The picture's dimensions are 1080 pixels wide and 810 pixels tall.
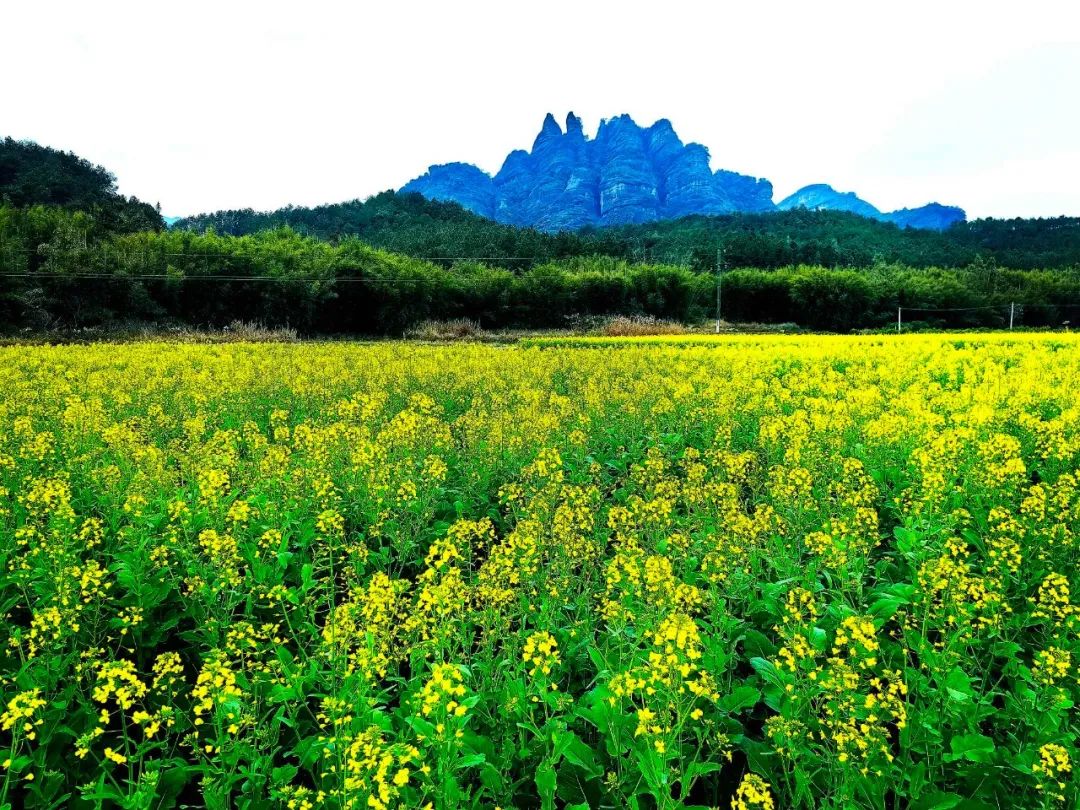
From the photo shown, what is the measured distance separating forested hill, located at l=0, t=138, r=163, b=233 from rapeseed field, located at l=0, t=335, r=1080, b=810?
52834 millimetres

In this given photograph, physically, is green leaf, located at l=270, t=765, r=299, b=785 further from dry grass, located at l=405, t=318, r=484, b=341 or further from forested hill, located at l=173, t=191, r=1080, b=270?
forested hill, located at l=173, t=191, r=1080, b=270

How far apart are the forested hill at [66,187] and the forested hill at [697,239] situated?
17.4 metres

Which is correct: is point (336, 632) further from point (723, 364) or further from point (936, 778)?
point (723, 364)

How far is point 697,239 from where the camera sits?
10012 centimetres

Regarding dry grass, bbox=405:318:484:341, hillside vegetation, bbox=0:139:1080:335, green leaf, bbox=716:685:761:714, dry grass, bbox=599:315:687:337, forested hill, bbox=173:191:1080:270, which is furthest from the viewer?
forested hill, bbox=173:191:1080:270

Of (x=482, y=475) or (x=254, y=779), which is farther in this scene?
(x=482, y=475)

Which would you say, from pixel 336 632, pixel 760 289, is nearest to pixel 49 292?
pixel 336 632

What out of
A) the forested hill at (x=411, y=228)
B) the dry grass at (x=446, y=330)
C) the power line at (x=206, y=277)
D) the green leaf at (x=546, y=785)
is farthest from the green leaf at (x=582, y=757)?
the forested hill at (x=411, y=228)

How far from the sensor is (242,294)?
42844mm

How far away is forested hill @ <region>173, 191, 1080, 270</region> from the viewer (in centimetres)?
7825

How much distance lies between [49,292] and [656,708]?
4332 cm

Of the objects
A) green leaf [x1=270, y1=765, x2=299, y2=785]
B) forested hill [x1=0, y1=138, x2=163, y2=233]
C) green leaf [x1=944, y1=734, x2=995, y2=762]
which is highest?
forested hill [x1=0, y1=138, x2=163, y2=233]

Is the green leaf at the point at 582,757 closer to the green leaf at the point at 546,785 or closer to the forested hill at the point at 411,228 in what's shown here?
the green leaf at the point at 546,785

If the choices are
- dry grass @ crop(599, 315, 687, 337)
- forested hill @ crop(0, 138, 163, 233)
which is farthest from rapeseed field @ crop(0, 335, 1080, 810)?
forested hill @ crop(0, 138, 163, 233)
